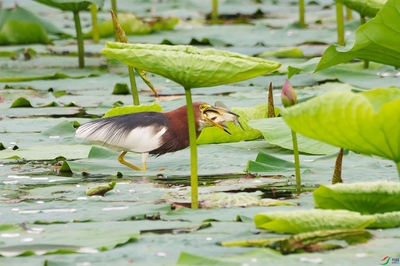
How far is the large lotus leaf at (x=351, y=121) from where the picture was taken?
80.4 inches

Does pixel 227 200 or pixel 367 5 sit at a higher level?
pixel 367 5

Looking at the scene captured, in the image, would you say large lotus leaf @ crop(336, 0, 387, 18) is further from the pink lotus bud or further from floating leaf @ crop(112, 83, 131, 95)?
the pink lotus bud

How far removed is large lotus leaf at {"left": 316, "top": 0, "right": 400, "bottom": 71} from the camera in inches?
121

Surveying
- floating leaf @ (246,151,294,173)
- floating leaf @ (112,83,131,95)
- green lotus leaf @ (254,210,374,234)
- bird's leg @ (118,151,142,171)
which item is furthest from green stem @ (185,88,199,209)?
floating leaf @ (112,83,131,95)

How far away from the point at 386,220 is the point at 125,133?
143 cm

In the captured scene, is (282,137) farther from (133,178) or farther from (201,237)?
(201,237)

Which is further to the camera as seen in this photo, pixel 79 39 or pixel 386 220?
pixel 79 39

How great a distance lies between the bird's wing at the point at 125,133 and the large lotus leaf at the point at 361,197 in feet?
4.02

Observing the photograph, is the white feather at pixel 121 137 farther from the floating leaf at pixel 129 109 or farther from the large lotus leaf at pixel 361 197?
the large lotus leaf at pixel 361 197

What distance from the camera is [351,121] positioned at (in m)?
2.08

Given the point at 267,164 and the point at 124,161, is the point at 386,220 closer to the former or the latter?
the point at 267,164

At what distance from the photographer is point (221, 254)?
1924mm

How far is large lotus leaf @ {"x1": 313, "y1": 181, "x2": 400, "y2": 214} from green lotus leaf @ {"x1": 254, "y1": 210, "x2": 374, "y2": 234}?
127mm

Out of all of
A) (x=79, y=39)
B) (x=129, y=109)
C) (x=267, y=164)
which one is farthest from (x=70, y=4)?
(x=267, y=164)
